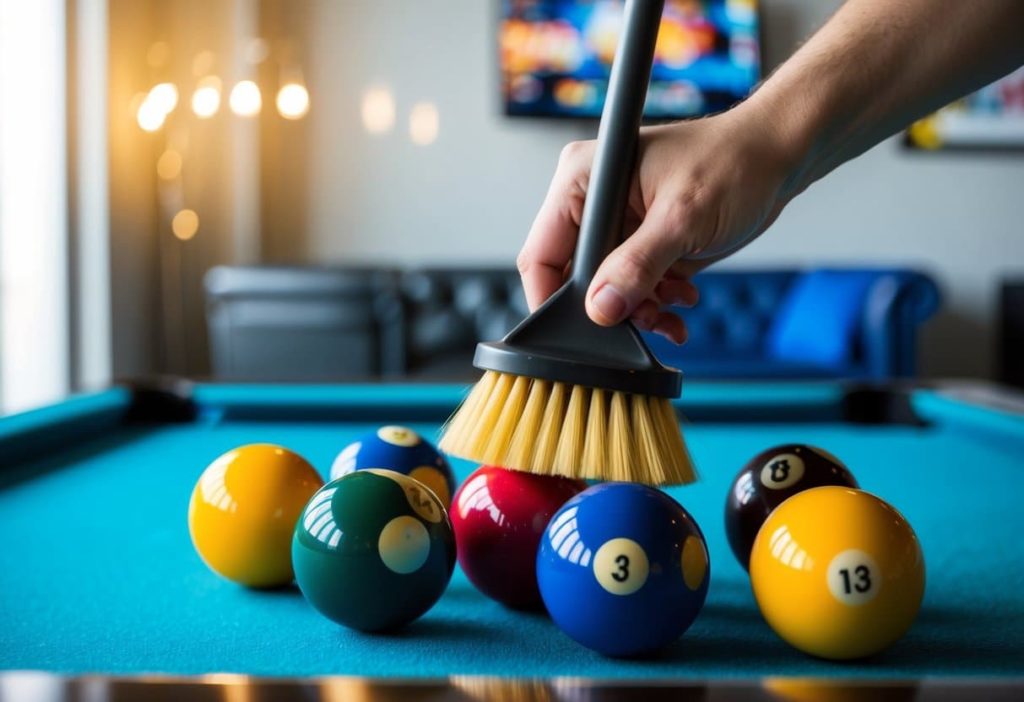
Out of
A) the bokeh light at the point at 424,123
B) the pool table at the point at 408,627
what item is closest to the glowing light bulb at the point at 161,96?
the bokeh light at the point at 424,123

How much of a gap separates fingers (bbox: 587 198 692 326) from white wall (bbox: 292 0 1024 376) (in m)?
3.86

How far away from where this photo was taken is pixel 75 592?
922mm

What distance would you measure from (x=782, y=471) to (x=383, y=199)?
411cm

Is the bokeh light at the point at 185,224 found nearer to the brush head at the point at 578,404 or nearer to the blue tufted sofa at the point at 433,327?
the blue tufted sofa at the point at 433,327

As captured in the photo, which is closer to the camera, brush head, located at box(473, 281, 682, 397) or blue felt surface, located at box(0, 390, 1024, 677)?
blue felt surface, located at box(0, 390, 1024, 677)

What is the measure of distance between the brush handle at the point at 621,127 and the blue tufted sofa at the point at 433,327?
108 inches

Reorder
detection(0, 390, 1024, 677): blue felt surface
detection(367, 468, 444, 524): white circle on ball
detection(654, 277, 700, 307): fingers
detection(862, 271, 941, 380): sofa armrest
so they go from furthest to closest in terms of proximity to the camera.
A: detection(862, 271, 941, 380): sofa armrest
detection(654, 277, 700, 307): fingers
detection(367, 468, 444, 524): white circle on ball
detection(0, 390, 1024, 677): blue felt surface

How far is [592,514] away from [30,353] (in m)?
3.32

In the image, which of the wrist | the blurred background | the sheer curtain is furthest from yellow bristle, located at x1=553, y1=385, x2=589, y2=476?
the sheer curtain

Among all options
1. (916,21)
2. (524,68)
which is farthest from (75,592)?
(524,68)

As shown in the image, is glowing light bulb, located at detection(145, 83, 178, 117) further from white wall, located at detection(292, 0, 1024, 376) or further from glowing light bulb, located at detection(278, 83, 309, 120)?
white wall, located at detection(292, 0, 1024, 376)

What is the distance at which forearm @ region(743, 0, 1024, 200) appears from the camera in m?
1.00

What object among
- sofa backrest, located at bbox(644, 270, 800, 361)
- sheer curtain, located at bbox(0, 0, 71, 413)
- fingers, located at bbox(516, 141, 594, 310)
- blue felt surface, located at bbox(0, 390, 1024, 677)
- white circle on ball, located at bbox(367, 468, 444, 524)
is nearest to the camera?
blue felt surface, located at bbox(0, 390, 1024, 677)

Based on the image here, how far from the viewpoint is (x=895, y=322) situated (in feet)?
12.7
